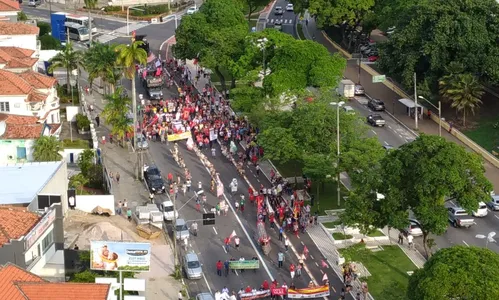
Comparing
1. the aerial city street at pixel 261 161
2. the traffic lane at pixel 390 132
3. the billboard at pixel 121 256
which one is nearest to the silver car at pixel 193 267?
the aerial city street at pixel 261 161

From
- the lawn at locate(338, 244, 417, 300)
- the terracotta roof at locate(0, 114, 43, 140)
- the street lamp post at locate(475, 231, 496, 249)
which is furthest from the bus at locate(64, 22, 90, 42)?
the street lamp post at locate(475, 231, 496, 249)

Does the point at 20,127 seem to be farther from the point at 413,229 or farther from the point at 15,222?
the point at 413,229

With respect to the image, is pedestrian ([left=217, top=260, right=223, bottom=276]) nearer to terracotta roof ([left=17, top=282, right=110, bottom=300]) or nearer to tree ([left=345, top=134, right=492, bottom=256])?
tree ([left=345, top=134, right=492, bottom=256])

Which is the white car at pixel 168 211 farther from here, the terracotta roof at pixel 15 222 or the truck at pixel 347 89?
the truck at pixel 347 89

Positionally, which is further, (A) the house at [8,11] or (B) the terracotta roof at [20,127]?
(A) the house at [8,11]

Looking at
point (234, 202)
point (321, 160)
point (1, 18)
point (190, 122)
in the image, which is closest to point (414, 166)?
point (321, 160)

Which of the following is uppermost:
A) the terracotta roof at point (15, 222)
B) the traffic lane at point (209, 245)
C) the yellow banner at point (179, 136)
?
the terracotta roof at point (15, 222)
